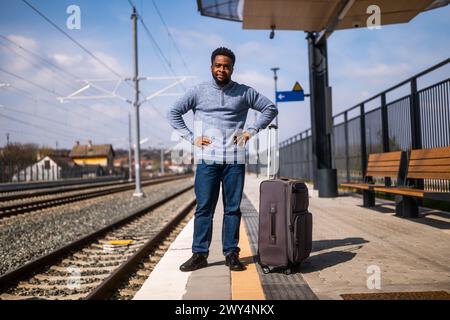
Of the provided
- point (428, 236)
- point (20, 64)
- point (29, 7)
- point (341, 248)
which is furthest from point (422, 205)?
point (20, 64)

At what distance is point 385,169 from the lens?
26.8 ft

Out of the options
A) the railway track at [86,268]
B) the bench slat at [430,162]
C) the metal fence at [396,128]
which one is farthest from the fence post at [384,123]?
the railway track at [86,268]

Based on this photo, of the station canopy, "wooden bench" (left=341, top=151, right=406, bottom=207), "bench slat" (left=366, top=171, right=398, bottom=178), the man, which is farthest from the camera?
the station canopy

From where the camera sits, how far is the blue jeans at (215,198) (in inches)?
159

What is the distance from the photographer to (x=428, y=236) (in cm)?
565

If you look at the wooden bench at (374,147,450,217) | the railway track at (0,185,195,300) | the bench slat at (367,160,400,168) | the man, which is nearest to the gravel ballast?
the railway track at (0,185,195,300)

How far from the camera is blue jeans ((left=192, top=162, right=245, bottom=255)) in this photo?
4047 mm

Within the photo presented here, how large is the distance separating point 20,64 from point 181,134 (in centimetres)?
1829

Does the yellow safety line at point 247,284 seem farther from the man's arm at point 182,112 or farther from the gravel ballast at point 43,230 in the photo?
the gravel ballast at point 43,230

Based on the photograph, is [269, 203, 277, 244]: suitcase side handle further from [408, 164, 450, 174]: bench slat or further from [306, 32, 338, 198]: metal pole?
[306, 32, 338, 198]: metal pole

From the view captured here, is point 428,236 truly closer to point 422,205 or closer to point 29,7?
point 422,205

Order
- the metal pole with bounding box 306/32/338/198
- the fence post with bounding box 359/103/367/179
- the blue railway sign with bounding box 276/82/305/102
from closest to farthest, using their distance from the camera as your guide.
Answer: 1. the fence post with bounding box 359/103/367/179
2. the metal pole with bounding box 306/32/338/198
3. the blue railway sign with bounding box 276/82/305/102

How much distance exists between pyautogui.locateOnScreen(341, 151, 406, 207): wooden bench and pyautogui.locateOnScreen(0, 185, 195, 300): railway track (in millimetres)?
3784

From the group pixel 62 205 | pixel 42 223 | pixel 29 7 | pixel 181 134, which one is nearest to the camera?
pixel 181 134
